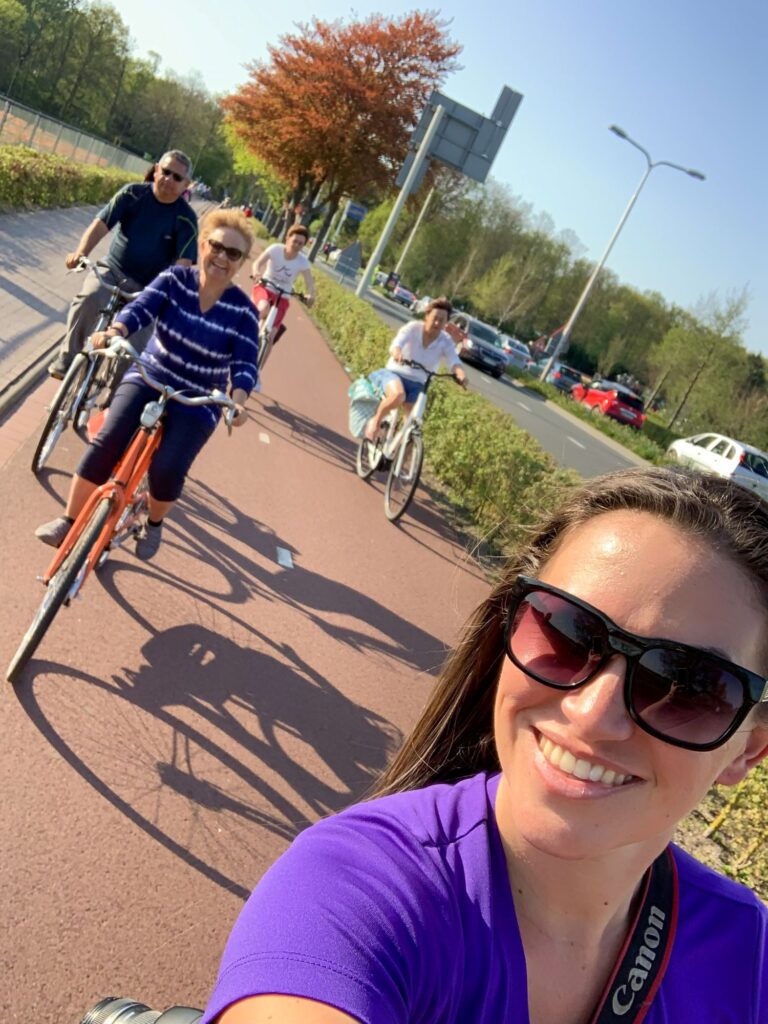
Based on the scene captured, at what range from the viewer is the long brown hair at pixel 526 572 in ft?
5.04

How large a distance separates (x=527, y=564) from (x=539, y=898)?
0.66 metres

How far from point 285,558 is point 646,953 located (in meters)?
5.41

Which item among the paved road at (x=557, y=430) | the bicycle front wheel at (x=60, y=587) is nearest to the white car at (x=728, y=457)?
the paved road at (x=557, y=430)

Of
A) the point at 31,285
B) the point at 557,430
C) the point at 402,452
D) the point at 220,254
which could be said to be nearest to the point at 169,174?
the point at 220,254

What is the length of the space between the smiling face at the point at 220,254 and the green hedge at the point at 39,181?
45.0 feet

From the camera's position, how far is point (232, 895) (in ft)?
10.7

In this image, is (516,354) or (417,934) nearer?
(417,934)

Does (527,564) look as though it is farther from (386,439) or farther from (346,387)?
(346,387)

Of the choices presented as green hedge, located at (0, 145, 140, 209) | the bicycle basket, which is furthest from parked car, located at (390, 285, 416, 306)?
the bicycle basket

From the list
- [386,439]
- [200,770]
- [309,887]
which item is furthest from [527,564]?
[386,439]

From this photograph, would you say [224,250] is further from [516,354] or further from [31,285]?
[516,354]

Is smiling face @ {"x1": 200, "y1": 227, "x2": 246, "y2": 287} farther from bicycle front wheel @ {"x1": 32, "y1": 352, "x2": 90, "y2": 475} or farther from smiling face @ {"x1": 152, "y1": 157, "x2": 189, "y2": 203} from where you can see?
smiling face @ {"x1": 152, "y1": 157, "x2": 189, "y2": 203}

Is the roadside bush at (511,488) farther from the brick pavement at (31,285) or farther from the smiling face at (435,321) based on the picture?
the brick pavement at (31,285)

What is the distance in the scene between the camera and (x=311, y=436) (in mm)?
11219
